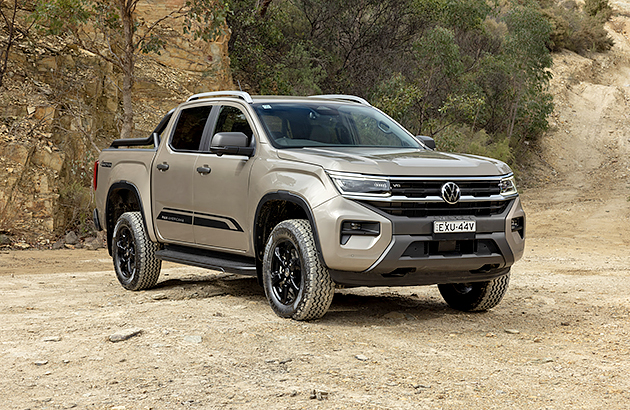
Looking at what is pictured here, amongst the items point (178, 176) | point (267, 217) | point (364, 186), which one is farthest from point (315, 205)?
point (178, 176)

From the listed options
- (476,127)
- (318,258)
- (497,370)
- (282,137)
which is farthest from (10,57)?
(476,127)

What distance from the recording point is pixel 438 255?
17.8 ft

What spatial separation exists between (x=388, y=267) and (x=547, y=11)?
40.3m

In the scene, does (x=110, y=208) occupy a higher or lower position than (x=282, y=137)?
lower

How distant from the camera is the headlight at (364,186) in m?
5.30

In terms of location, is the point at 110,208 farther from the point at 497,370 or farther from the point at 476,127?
the point at 476,127

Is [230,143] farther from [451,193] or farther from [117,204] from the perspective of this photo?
[117,204]

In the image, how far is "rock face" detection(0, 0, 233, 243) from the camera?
1459cm

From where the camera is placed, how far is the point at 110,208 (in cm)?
844

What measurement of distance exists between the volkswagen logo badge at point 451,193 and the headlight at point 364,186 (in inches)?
17.7

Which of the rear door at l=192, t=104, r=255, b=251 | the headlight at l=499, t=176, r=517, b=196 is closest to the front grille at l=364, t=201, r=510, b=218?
the headlight at l=499, t=176, r=517, b=196

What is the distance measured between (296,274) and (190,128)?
7.58 feet

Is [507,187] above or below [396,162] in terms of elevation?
below

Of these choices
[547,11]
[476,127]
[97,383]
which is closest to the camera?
[97,383]
